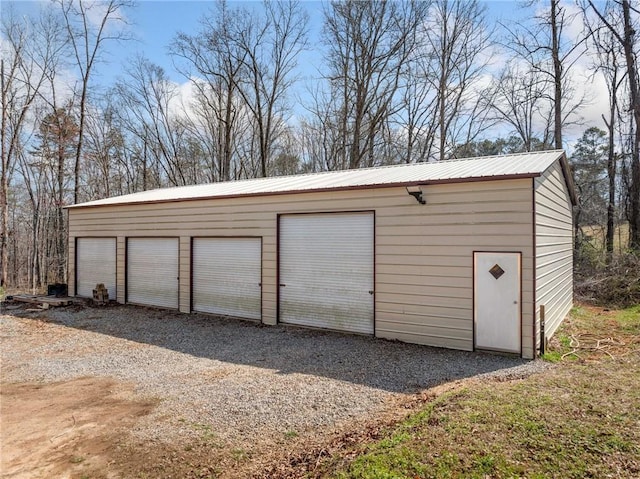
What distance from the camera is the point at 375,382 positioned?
484 centimetres

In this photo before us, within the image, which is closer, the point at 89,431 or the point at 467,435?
the point at 467,435

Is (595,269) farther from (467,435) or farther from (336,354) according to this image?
(467,435)

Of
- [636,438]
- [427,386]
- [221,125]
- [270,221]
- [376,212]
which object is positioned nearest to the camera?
[636,438]

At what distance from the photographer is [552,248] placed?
7266mm

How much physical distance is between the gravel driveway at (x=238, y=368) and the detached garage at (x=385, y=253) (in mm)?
467

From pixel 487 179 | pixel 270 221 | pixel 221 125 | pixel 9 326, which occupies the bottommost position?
pixel 9 326

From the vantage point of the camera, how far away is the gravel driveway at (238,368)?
3908 mm

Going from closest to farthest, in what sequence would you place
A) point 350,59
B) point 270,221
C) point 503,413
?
point 503,413 → point 270,221 → point 350,59

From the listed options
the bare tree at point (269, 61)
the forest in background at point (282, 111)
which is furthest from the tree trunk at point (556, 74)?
the bare tree at point (269, 61)

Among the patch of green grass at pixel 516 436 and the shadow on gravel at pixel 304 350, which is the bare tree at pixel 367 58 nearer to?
the shadow on gravel at pixel 304 350

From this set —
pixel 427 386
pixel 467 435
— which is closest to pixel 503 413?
pixel 467 435

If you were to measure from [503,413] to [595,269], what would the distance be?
1116 centimetres

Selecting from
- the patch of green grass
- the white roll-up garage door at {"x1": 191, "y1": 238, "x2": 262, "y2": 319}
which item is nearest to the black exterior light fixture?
the patch of green grass

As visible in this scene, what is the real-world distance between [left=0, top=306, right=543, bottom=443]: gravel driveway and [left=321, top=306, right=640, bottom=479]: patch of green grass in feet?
2.39
